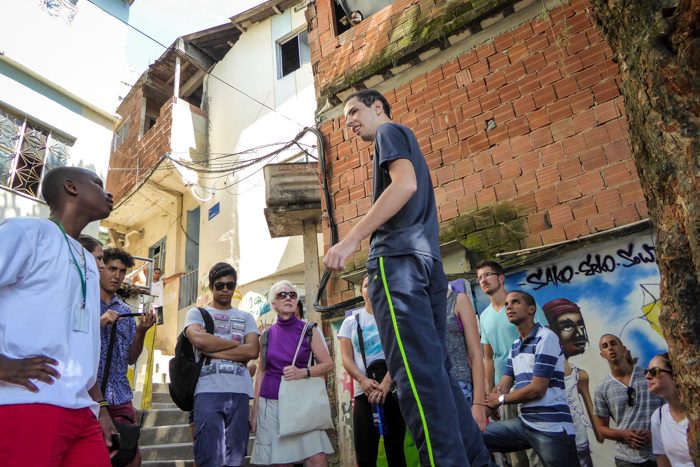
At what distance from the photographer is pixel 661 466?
3.34 meters

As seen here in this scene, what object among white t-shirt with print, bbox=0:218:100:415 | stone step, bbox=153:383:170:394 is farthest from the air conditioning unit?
white t-shirt with print, bbox=0:218:100:415

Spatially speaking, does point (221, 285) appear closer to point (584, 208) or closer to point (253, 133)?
point (584, 208)

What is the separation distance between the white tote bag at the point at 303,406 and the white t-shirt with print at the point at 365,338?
0.96 feet

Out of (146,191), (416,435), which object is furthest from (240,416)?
(146,191)

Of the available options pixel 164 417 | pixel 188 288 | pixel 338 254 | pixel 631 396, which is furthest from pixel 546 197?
pixel 188 288

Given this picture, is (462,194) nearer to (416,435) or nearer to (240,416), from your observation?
(240,416)

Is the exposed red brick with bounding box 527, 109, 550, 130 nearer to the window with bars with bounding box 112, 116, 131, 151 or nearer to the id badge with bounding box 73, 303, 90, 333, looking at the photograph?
the id badge with bounding box 73, 303, 90, 333

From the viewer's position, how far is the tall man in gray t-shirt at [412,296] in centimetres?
176

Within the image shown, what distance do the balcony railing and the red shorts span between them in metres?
12.2

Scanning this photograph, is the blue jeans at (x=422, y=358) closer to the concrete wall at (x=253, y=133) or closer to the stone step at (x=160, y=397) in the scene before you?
the stone step at (x=160, y=397)

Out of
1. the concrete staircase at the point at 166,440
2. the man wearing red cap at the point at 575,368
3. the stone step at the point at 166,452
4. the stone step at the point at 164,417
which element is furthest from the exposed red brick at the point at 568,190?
the stone step at the point at 164,417

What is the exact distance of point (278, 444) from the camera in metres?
3.63

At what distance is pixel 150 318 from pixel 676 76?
325cm

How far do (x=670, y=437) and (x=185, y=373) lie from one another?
3.23 meters
